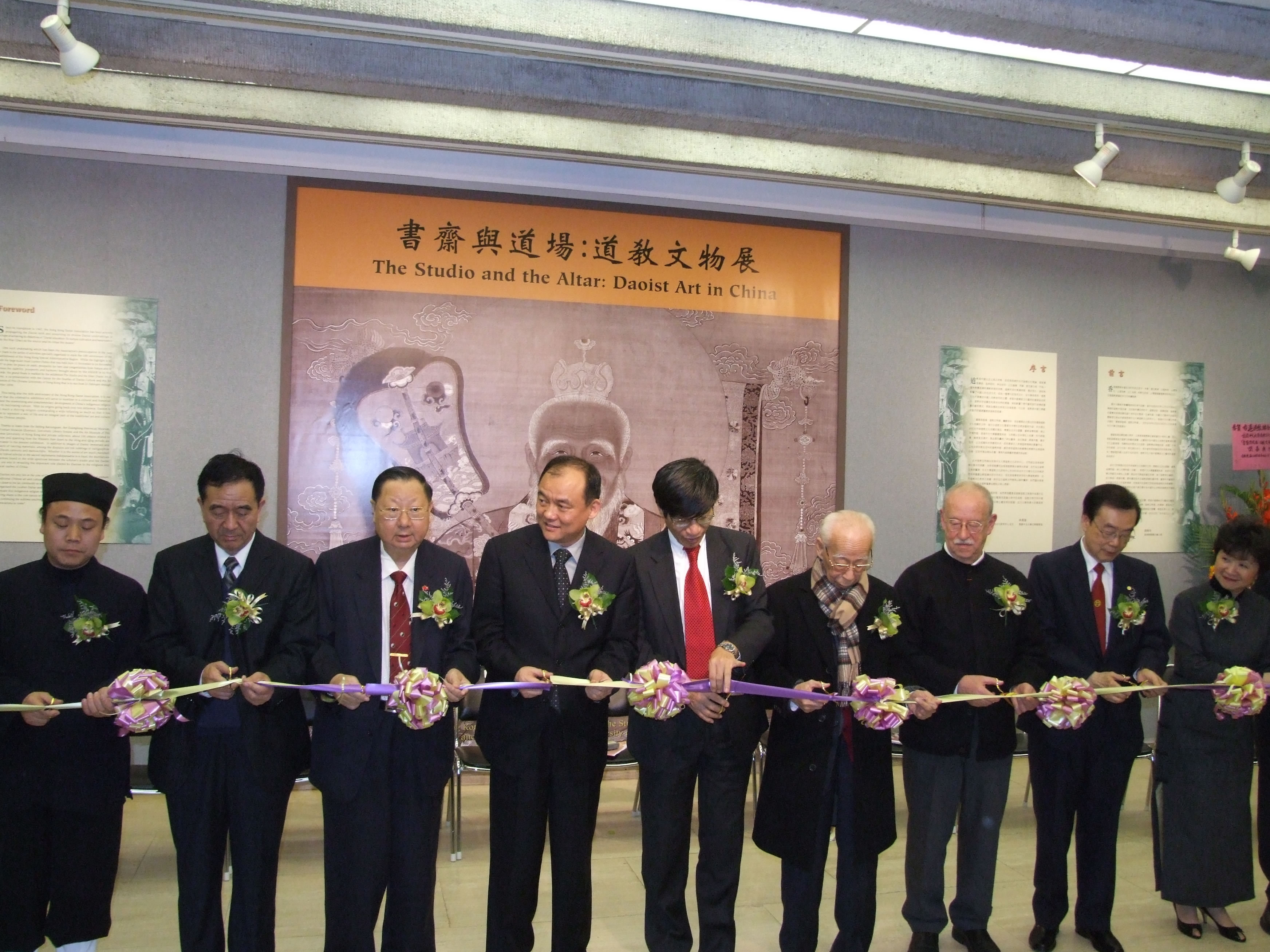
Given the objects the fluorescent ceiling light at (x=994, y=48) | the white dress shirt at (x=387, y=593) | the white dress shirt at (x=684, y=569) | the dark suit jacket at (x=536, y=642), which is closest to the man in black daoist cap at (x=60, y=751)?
the white dress shirt at (x=387, y=593)

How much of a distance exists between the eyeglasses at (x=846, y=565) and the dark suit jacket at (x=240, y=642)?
1731 mm

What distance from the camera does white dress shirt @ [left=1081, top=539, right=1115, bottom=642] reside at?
158 inches

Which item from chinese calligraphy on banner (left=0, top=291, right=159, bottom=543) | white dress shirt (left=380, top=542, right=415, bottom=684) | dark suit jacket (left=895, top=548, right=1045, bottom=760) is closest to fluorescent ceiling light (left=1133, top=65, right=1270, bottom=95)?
dark suit jacket (left=895, top=548, right=1045, bottom=760)

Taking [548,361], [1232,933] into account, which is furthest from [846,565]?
[548,361]

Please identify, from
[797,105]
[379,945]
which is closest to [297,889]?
[379,945]

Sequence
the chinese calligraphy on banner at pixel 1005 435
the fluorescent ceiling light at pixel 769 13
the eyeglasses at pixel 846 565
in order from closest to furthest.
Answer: the eyeglasses at pixel 846 565, the fluorescent ceiling light at pixel 769 13, the chinese calligraphy on banner at pixel 1005 435

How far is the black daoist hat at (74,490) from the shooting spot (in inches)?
123

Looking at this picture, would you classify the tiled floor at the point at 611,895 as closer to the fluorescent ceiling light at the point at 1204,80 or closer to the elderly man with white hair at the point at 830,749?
the elderly man with white hair at the point at 830,749

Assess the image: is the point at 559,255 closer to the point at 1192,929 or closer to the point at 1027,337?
the point at 1027,337

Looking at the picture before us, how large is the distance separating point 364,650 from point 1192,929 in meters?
3.55

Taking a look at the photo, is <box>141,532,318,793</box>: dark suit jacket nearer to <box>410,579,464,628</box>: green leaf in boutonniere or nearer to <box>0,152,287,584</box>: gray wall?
<box>410,579,464,628</box>: green leaf in boutonniere

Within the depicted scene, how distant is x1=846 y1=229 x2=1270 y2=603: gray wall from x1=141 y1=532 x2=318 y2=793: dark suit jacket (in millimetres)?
4115

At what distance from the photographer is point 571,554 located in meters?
3.42

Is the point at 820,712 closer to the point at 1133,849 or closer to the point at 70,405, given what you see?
the point at 1133,849
